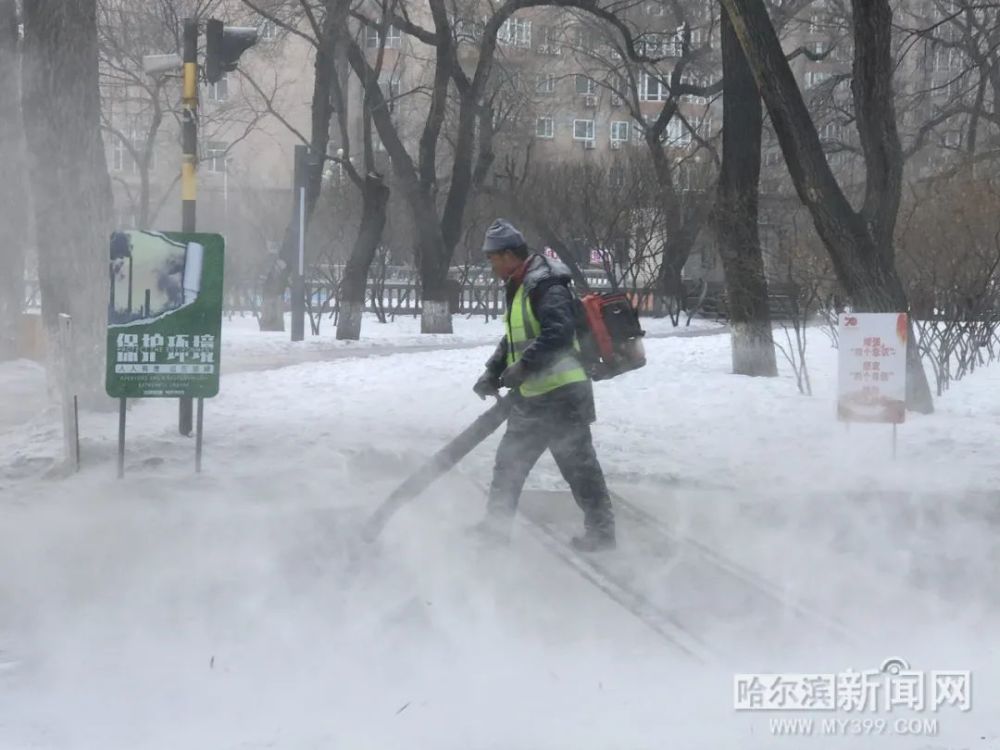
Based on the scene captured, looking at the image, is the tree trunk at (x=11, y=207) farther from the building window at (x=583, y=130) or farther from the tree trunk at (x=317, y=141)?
the building window at (x=583, y=130)

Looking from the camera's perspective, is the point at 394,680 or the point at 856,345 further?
the point at 856,345

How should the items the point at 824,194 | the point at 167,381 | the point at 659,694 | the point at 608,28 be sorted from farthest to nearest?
the point at 608,28, the point at 824,194, the point at 167,381, the point at 659,694

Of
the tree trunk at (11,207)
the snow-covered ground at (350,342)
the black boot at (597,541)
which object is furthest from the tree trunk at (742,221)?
the tree trunk at (11,207)

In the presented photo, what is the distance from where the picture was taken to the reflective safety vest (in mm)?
6871

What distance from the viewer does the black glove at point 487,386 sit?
6.87 metres

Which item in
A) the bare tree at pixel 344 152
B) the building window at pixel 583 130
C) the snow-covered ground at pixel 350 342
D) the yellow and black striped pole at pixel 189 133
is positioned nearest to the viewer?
the yellow and black striped pole at pixel 189 133

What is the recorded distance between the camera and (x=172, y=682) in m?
5.05

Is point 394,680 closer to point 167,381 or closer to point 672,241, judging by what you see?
point 167,381

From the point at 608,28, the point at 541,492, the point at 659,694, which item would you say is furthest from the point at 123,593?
the point at 608,28

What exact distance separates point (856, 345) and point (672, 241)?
21.2m

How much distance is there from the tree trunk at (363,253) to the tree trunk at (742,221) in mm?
9391

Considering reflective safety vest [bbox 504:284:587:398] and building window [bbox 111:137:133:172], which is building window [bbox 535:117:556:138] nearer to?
building window [bbox 111:137:133:172]

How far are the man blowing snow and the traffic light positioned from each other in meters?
4.16

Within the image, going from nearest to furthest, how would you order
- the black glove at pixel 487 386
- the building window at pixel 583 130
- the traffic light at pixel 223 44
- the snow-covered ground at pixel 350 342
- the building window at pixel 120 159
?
the black glove at pixel 487 386, the traffic light at pixel 223 44, the snow-covered ground at pixel 350 342, the building window at pixel 120 159, the building window at pixel 583 130
